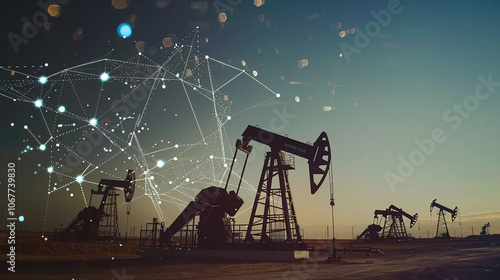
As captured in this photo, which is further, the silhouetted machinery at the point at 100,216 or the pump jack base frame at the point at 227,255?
the silhouetted machinery at the point at 100,216

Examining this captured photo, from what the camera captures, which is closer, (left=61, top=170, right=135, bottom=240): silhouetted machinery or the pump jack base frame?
the pump jack base frame

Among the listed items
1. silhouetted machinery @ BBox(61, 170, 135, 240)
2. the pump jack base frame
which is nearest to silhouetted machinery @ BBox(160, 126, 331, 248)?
the pump jack base frame

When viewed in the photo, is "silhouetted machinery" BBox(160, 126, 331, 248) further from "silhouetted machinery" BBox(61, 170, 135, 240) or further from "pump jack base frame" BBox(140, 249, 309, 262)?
→ "silhouetted machinery" BBox(61, 170, 135, 240)

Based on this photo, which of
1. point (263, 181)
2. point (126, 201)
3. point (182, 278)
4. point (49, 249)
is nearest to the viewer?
point (182, 278)

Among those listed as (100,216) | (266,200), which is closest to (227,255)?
(266,200)

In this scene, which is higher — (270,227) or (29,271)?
(270,227)

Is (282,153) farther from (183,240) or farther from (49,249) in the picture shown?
(49,249)

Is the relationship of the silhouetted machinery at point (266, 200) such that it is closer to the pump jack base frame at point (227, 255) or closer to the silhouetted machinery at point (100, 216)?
the pump jack base frame at point (227, 255)

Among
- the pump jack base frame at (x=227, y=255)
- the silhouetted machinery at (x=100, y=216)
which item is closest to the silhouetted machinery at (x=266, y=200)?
the pump jack base frame at (x=227, y=255)

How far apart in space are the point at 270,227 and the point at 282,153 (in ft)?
15.2

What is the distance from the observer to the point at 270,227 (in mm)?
20875

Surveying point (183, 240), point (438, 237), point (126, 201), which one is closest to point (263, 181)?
point (183, 240)

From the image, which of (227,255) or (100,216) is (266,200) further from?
(100,216)

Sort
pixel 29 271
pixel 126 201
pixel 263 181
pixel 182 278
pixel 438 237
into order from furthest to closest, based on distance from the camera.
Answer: pixel 438 237 < pixel 126 201 < pixel 263 181 < pixel 29 271 < pixel 182 278
